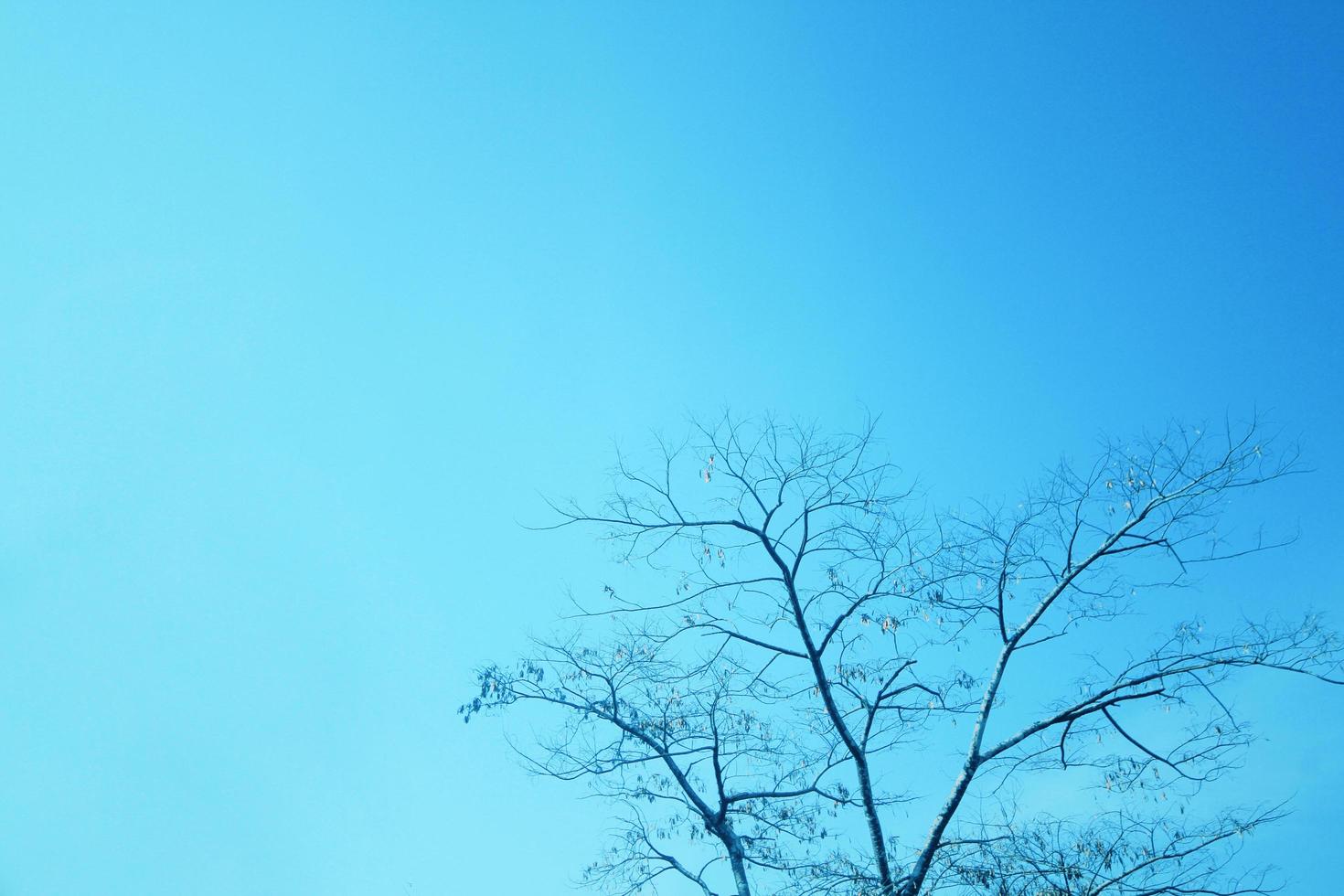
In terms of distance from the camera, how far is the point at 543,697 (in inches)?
542

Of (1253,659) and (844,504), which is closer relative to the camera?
(1253,659)

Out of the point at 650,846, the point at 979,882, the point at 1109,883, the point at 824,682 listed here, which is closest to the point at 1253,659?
the point at 1109,883

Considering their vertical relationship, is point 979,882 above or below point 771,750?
below

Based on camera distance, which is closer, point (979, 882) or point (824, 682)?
point (979, 882)

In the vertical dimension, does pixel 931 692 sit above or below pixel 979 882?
above

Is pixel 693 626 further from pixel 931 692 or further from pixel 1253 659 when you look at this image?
pixel 1253 659

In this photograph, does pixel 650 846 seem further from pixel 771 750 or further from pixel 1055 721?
pixel 1055 721

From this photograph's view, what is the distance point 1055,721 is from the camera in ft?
39.9

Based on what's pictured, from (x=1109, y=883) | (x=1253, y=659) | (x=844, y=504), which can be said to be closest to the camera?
(x=1253, y=659)

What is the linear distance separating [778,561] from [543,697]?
14.2 feet

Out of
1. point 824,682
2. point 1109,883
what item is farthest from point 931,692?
point 1109,883

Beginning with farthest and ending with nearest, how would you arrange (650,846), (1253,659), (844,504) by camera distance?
(650,846) → (844,504) → (1253,659)

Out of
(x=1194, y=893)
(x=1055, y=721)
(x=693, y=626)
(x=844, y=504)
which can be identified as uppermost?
(x=844, y=504)

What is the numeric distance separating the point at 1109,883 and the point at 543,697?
8.70m
